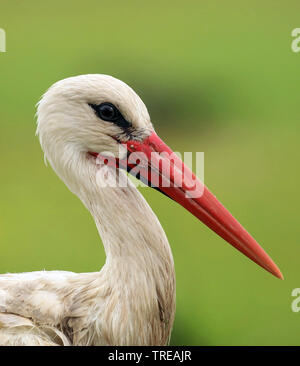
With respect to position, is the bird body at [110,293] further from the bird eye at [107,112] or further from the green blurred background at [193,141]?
the green blurred background at [193,141]

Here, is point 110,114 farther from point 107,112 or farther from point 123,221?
point 123,221

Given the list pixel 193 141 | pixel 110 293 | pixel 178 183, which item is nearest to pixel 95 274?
pixel 110 293

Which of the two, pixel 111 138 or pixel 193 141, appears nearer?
pixel 111 138

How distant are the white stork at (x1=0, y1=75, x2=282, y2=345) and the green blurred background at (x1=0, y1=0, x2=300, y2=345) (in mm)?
478

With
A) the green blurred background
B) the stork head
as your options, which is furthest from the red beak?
the green blurred background

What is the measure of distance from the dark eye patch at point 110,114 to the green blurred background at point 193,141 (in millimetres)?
585

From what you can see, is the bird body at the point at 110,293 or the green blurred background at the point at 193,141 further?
the green blurred background at the point at 193,141

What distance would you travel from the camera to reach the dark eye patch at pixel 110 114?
0.95m

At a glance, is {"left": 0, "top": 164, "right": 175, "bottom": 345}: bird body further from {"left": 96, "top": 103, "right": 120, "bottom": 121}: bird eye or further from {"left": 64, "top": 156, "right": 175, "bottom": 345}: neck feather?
{"left": 96, "top": 103, "right": 120, "bottom": 121}: bird eye

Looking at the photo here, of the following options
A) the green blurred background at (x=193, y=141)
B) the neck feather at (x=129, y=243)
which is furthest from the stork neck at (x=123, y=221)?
the green blurred background at (x=193, y=141)

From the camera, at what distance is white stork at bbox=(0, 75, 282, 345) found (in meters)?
0.96

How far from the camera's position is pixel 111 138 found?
971 millimetres

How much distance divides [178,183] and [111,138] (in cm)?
14

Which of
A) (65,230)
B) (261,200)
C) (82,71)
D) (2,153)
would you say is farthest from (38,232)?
(261,200)
